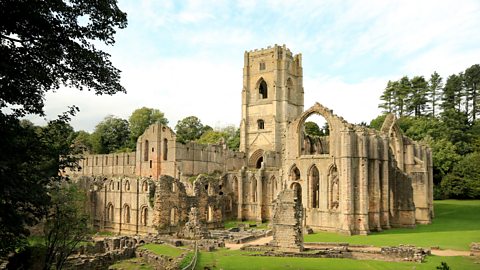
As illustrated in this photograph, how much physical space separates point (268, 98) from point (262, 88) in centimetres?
369

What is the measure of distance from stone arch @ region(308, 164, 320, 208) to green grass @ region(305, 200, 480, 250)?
3912mm

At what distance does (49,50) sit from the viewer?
10281 mm

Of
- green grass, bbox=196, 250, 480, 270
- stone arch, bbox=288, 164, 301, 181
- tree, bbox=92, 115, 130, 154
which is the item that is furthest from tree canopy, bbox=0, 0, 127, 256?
tree, bbox=92, 115, 130, 154

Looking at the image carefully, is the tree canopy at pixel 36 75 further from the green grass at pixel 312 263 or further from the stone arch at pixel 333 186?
the stone arch at pixel 333 186

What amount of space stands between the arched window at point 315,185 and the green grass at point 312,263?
45.4 feet

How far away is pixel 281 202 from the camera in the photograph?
23016mm

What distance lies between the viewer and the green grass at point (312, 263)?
18406 millimetres

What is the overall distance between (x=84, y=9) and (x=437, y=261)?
18.1 metres

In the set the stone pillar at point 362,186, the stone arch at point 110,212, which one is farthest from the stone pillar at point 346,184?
the stone arch at point 110,212

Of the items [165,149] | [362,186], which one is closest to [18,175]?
[362,186]

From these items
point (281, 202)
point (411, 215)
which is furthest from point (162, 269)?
point (411, 215)

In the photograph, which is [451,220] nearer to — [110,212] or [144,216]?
[144,216]

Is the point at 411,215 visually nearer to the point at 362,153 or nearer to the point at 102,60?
the point at 362,153

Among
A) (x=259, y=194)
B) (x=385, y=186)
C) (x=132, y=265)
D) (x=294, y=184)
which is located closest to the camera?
(x=132, y=265)
